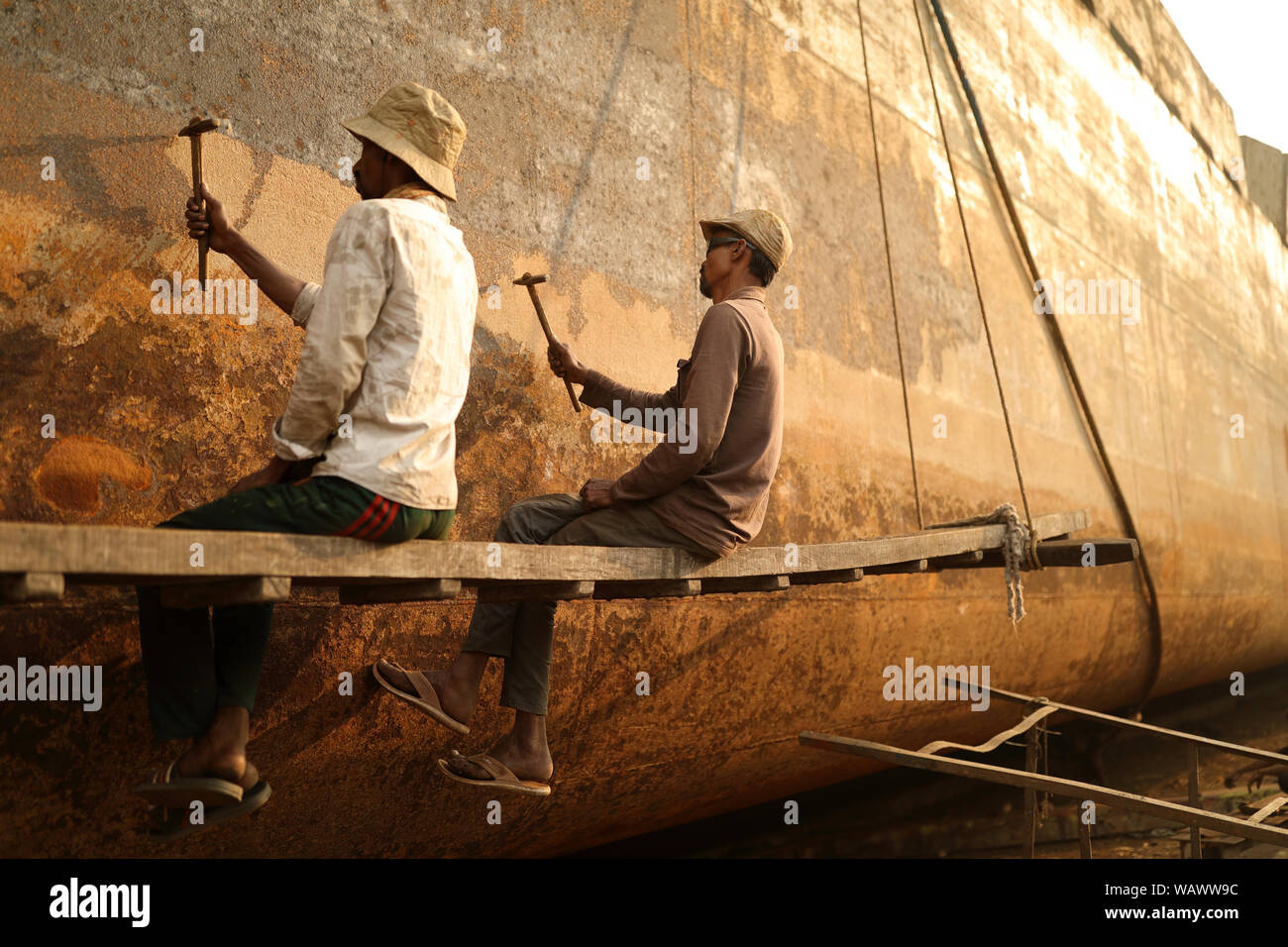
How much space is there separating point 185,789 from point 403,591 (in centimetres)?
54

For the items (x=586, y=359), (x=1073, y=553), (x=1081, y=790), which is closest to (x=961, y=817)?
(x=1081, y=790)

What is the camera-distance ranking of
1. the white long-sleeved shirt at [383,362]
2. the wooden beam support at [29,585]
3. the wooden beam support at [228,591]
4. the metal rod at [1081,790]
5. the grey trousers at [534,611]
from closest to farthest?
the wooden beam support at [29,585] < the wooden beam support at [228,591] < the white long-sleeved shirt at [383,362] < the grey trousers at [534,611] < the metal rod at [1081,790]

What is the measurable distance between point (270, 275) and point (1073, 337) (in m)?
5.39

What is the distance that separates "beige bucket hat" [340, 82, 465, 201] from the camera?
2385 millimetres

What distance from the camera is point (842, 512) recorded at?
4.45 meters

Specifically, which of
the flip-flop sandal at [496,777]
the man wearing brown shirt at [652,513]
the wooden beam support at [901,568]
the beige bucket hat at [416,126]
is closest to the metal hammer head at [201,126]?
the beige bucket hat at [416,126]

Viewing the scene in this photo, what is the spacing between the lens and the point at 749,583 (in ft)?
9.72

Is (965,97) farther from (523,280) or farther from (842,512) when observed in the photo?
(523,280)

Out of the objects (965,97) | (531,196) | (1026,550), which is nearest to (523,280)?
(531,196)

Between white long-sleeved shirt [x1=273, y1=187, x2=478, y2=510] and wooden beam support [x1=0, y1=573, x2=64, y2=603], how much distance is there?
0.57 metres

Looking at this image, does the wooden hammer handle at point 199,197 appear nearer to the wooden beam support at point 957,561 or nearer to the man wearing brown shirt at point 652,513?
the man wearing brown shirt at point 652,513

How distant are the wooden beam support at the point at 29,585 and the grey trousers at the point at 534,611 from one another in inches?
44.9

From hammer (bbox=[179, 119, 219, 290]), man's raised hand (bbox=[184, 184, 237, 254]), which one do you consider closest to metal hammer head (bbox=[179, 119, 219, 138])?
hammer (bbox=[179, 119, 219, 290])

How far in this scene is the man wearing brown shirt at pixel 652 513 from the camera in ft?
8.84
